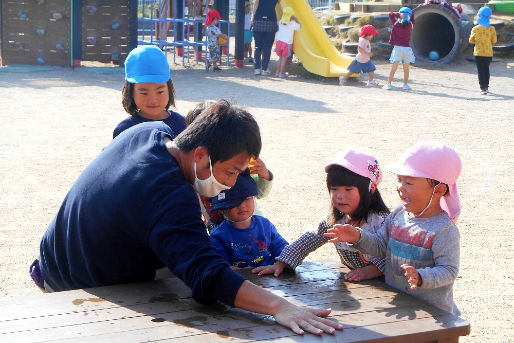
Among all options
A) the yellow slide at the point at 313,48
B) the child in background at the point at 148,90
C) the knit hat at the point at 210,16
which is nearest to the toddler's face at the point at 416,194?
the child in background at the point at 148,90

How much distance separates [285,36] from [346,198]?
1318cm

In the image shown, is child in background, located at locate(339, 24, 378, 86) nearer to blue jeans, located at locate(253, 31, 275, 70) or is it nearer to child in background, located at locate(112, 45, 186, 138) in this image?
blue jeans, located at locate(253, 31, 275, 70)

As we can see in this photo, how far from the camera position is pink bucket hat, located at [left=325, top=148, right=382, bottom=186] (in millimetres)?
3441

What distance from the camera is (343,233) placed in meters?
3.15

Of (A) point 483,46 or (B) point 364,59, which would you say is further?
(B) point 364,59

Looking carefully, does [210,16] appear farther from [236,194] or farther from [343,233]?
[343,233]

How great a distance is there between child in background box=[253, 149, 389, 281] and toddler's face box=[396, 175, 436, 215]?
11.0 inches

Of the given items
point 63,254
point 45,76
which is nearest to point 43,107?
point 45,76

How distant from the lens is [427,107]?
12320mm

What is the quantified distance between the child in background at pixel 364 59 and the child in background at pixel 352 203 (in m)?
11.6

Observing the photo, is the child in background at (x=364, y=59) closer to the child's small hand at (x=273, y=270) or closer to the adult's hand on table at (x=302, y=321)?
the child's small hand at (x=273, y=270)

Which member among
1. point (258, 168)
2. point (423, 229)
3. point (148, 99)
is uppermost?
point (148, 99)

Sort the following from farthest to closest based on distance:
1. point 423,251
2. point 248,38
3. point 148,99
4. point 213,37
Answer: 1. point 248,38
2. point 213,37
3. point 148,99
4. point 423,251

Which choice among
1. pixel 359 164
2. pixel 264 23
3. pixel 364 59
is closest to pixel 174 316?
pixel 359 164
